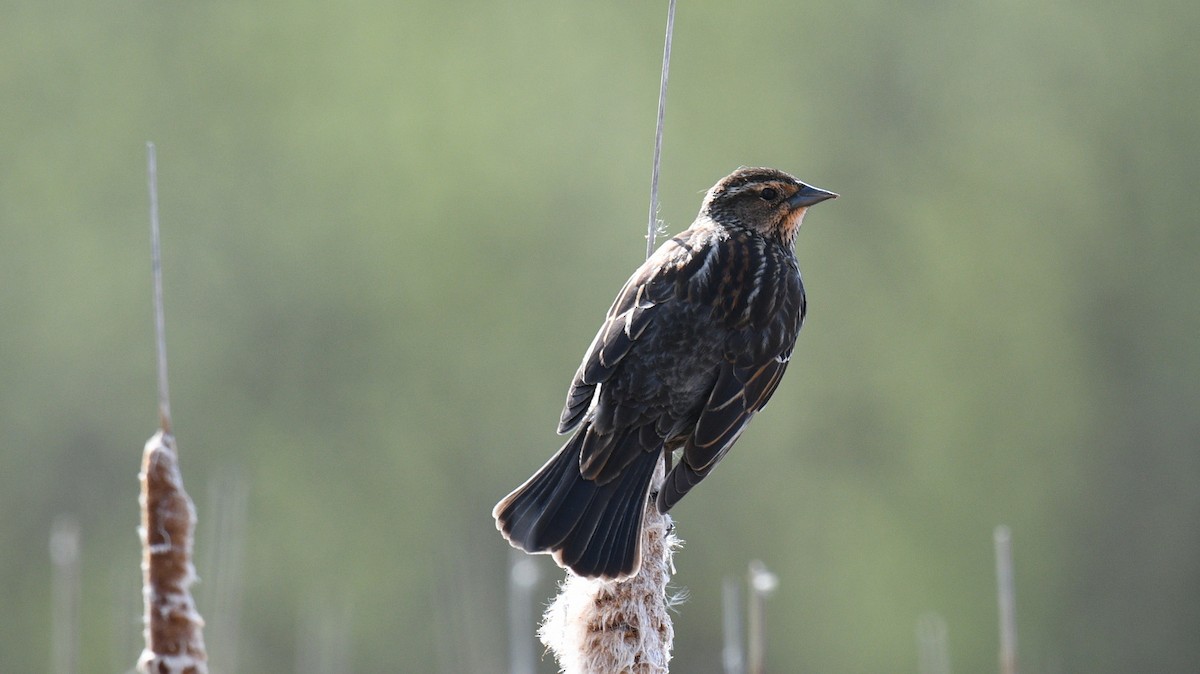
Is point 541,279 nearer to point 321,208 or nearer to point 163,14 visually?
point 321,208

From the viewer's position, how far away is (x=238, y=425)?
11.8 metres

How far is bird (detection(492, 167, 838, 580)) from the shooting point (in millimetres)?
2916

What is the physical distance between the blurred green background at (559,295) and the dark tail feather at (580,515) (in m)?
8.39

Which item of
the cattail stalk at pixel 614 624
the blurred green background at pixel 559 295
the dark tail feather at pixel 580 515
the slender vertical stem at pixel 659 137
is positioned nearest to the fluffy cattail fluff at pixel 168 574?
the cattail stalk at pixel 614 624

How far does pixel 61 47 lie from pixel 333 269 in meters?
2.88

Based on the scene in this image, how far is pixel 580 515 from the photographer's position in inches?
113

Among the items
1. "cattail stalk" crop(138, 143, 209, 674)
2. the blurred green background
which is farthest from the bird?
the blurred green background

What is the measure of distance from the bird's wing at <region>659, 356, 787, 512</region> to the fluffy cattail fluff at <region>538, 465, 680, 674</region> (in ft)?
1.14

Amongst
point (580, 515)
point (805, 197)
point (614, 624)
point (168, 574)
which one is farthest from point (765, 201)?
point (168, 574)

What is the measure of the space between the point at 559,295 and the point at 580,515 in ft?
29.3

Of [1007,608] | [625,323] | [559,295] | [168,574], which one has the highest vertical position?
[559,295]

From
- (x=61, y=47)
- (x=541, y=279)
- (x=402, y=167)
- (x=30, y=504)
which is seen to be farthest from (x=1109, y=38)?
(x=30, y=504)

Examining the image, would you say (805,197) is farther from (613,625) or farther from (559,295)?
(559,295)

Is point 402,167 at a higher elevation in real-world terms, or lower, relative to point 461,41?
lower
